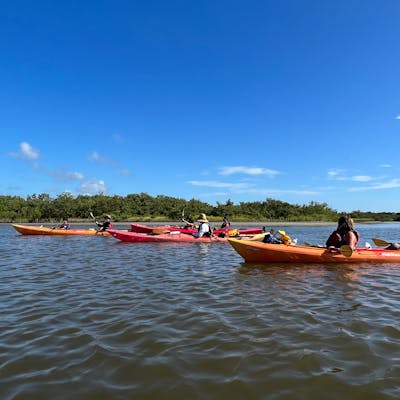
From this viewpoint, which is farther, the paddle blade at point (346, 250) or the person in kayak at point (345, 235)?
the person in kayak at point (345, 235)

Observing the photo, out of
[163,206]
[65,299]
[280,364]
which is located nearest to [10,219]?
[163,206]

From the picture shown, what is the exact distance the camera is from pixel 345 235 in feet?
34.4

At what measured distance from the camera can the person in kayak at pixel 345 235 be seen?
10305mm

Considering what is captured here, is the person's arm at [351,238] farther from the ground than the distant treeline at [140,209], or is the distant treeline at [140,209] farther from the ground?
the distant treeline at [140,209]

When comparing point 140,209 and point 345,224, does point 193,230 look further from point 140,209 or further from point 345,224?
point 140,209

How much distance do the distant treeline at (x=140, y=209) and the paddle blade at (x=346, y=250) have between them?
47.2 metres

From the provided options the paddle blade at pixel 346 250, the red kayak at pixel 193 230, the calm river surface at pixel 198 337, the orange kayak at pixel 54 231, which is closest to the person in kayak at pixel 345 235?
the paddle blade at pixel 346 250

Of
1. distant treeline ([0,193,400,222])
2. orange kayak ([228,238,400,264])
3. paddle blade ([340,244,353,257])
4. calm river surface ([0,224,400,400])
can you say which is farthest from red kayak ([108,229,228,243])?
distant treeline ([0,193,400,222])

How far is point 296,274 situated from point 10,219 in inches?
2224

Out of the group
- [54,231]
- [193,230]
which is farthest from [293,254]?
[54,231]

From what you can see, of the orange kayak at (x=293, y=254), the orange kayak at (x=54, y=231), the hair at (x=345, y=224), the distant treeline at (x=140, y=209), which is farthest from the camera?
the distant treeline at (x=140, y=209)

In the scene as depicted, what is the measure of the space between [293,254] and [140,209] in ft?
171

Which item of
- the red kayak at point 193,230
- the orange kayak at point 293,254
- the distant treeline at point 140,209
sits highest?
the distant treeline at point 140,209

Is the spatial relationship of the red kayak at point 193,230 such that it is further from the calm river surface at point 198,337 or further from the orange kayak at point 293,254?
the calm river surface at point 198,337
